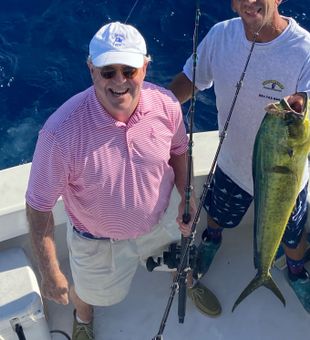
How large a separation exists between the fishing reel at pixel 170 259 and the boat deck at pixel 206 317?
0.55 m

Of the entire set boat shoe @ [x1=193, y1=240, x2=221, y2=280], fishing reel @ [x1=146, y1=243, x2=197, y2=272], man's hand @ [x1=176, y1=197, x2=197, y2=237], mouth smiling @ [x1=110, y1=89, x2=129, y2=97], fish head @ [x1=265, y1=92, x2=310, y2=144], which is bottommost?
boat shoe @ [x1=193, y1=240, x2=221, y2=280]

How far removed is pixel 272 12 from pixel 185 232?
112cm

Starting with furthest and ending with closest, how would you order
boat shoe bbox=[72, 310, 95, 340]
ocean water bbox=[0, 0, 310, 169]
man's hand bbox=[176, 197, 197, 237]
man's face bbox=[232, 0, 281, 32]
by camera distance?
1. ocean water bbox=[0, 0, 310, 169]
2. boat shoe bbox=[72, 310, 95, 340]
3. man's hand bbox=[176, 197, 197, 237]
4. man's face bbox=[232, 0, 281, 32]

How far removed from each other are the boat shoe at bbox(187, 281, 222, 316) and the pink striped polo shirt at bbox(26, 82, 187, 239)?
90cm

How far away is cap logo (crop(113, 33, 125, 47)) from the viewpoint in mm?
2430

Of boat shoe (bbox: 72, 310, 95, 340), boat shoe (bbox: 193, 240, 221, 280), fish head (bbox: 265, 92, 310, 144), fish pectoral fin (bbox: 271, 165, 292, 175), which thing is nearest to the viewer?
fish head (bbox: 265, 92, 310, 144)

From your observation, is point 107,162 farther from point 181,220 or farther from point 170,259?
point 170,259

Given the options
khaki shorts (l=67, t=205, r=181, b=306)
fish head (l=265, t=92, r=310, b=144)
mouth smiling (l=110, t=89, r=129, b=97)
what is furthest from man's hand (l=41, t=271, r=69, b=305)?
fish head (l=265, t=92, r=310, b=144)

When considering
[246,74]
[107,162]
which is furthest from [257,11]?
[107,162]

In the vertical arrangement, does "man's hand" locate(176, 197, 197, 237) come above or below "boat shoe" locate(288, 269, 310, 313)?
above

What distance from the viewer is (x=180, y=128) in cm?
285

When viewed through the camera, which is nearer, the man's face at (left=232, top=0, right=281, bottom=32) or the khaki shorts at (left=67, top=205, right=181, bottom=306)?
the man's face at (left=232, top=0, right=281, bottom=32)

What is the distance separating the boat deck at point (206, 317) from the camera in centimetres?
354

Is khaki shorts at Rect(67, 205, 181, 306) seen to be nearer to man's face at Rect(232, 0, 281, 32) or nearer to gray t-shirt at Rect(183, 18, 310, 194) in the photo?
gray t-shirt at Rect(183, 18, 310, 194)
